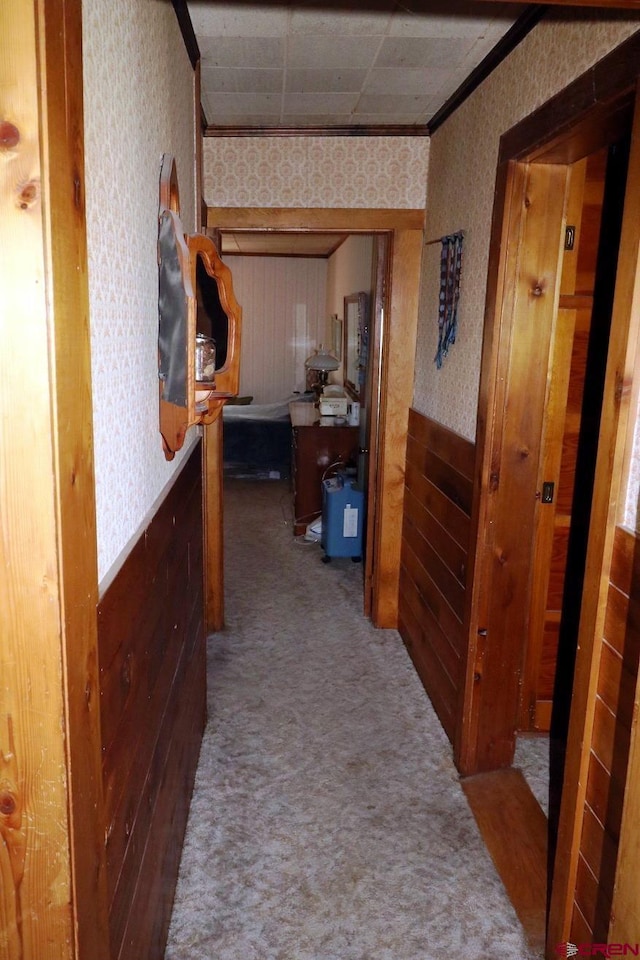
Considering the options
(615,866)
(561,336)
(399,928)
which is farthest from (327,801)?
(561,336)

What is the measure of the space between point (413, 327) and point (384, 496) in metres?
0.87

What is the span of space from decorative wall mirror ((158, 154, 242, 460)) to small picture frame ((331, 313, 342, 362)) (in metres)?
5.49

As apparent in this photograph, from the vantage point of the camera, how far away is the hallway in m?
1.91

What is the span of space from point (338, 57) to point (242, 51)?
0.34 meters

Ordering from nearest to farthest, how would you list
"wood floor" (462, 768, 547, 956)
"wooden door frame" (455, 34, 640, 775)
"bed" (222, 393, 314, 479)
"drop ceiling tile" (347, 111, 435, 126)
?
"wooden door frame" (455, 34, 640, 775), "wood floor" (462, 768, 547, 956), "drop ceiling tile" (347, 111, 435, 126), "bed" (222, 393, 314, 479)

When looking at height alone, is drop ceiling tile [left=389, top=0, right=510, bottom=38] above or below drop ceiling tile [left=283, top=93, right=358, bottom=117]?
below

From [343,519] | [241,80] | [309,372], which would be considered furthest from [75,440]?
[309,372]

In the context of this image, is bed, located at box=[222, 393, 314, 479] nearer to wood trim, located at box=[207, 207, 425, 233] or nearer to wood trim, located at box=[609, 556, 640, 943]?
wood trim, located at box=[207, 207, 425, 233]

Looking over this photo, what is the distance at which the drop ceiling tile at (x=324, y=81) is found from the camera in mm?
2691

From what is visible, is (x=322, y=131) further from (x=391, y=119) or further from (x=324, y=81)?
(x=324, y=81)

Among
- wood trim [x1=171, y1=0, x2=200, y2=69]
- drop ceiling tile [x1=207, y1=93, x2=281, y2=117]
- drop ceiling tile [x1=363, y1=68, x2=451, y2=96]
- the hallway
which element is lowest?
the hallway

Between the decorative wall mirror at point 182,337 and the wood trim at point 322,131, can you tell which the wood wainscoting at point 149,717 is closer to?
the decorative wall mirror at point 182,337

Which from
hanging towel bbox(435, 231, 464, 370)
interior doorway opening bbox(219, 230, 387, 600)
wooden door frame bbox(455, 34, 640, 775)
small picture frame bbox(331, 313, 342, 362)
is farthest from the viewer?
small picture frame bbox(331, 313, 342, 362)

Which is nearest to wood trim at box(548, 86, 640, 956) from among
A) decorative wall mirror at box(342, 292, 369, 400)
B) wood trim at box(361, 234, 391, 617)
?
wood trim at box(361, 234, 391, 617)
